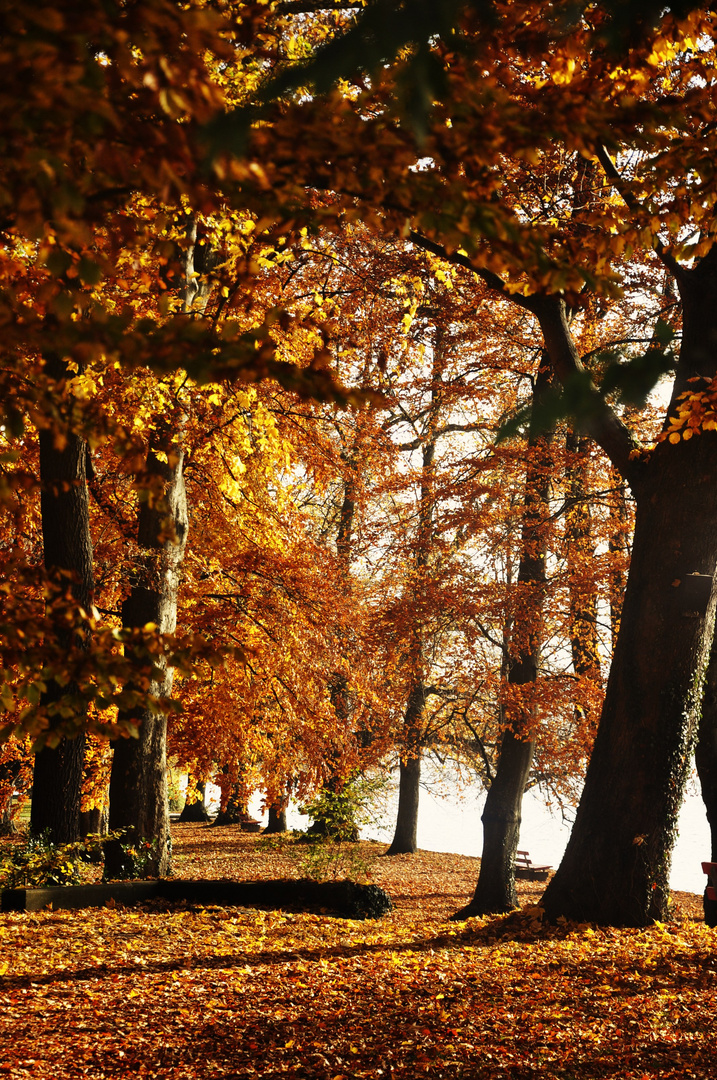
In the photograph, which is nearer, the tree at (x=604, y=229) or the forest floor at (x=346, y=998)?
the tree at (x=604, y=229)

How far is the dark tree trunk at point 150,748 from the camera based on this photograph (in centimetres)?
959

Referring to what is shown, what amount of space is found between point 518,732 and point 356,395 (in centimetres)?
1002

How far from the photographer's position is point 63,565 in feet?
26.8

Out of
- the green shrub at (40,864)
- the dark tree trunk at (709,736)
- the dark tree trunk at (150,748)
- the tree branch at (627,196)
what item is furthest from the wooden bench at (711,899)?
the green shrub at (40,864)

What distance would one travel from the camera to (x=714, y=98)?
4.72 meters

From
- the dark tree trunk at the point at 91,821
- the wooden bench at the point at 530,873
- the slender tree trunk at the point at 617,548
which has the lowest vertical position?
the wooden bench at the point at 530,873

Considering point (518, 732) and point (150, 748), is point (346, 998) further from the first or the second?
point (518, 732)

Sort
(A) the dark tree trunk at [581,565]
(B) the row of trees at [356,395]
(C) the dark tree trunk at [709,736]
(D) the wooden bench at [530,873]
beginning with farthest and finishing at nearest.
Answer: (D) the wooden bench at [530,873] → (A) the dark tree trunk at [581,565] → (C) the dark tree trunk at [709,736] → (B) the row of trees at [356,395]

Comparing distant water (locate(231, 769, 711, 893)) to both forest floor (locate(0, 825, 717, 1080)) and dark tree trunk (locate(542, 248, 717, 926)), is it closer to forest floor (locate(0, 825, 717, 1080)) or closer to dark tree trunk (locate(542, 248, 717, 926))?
dark tree trunk (locate(542, 248, 717, 926))

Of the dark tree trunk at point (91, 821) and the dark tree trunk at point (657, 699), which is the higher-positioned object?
the dark tree trunk at point (657, 699)

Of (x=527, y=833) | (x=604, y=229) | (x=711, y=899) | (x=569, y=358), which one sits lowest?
(x=527, y=833)

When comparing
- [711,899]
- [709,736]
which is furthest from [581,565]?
[711,899]

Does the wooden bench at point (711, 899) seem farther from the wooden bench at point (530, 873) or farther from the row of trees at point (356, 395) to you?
the wooden bench at point (530, 873)

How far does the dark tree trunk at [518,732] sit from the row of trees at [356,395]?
0.16 ft
